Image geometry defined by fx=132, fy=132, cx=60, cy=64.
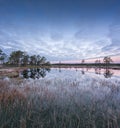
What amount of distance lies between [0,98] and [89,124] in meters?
5.89

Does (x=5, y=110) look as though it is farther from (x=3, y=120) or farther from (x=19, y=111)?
(x=3, y=120)


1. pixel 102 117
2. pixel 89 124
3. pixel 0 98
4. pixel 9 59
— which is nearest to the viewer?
pixel 89 124

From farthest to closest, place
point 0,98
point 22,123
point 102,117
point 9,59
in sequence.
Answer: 1. point 9,59
2. point 0,98
3. point 102,117
4. point 22,123

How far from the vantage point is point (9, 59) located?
110438mm

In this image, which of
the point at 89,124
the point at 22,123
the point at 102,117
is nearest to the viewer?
the point at 22,123

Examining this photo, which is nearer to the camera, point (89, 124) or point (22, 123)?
point (22, 123)

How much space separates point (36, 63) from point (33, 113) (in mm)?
136844

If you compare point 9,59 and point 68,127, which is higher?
point 9,59

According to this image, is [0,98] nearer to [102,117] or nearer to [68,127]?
[68,127]

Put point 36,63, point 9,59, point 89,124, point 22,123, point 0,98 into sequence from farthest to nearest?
point 36,63 < point 9,59 < point 0,98 < point 89,124 < point 22,123

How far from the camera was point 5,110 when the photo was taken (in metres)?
7.16

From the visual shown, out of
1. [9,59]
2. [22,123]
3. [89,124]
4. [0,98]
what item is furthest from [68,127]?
[9,59]

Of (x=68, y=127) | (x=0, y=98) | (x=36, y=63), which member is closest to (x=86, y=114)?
(x=68, y=127)

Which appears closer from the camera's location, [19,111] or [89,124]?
[89,124]
